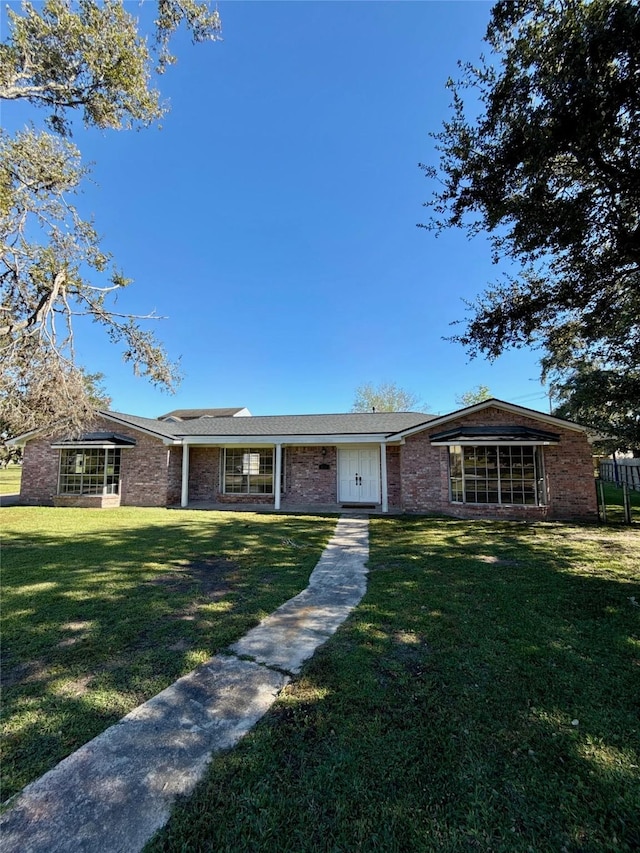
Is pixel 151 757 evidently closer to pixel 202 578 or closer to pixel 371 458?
pixel 202 578

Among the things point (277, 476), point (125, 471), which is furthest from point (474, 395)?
point (125, 471)

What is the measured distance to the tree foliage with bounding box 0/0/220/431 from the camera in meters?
6.09

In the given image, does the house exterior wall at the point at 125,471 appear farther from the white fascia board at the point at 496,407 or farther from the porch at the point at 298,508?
the white fascia board at the point at 496,407

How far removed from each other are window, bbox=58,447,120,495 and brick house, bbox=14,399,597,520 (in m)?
0.04

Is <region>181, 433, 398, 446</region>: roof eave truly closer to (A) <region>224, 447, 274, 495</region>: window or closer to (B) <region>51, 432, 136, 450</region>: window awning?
(A) <region>224, 447, 274, 495</region>: window

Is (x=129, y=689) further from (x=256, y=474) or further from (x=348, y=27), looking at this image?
(x=256, y=474)

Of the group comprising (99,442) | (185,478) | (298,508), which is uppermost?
(99,442)

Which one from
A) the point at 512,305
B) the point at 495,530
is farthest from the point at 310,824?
the point at 495,530

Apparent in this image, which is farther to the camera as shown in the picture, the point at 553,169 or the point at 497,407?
the point at 497,407

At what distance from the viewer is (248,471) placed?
1563cm

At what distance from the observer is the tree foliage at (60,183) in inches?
240

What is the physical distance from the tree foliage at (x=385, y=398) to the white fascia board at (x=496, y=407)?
25.5 metres

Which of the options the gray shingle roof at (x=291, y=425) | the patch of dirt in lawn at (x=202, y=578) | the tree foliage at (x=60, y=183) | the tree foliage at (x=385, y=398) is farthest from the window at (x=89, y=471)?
the tree foliage at (x=385, y=398)

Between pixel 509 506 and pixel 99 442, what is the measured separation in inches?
592
